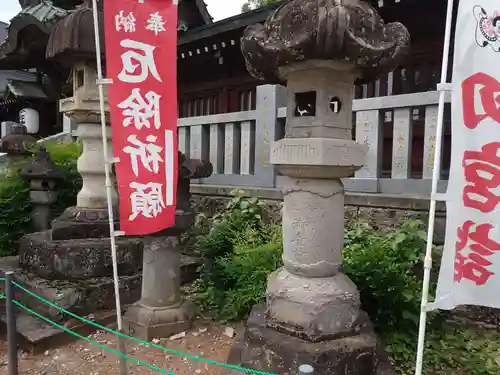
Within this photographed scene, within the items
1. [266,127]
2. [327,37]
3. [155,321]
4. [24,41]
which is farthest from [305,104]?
[24,41]

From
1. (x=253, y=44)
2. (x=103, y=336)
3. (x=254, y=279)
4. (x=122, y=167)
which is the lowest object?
(x=103, y=336)

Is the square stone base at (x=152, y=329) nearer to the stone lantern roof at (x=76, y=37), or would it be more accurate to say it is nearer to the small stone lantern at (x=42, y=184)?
the stone lantern roof at (x=76, y=37)

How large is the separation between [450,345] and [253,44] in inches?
115

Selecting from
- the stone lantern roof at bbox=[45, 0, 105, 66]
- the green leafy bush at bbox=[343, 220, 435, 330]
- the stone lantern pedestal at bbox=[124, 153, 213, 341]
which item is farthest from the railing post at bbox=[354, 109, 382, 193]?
the stone lantern roof at bbox=[45, 0, 105, 66]

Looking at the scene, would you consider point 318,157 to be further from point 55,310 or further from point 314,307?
point 55,310

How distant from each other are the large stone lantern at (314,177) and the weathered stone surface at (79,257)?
2342mm

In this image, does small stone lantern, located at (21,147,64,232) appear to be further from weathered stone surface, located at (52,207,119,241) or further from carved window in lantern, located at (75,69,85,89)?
carved window in lantern, located at (75,69,85,89)

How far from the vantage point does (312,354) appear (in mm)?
2475

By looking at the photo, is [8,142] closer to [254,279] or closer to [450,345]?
[254,279]

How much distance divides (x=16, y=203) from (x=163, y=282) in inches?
153

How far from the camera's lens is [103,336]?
13.5 feet

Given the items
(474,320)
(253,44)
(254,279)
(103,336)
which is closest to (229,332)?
(254,279)

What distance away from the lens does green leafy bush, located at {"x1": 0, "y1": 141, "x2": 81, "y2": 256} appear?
635 cm

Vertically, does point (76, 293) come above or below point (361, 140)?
below
